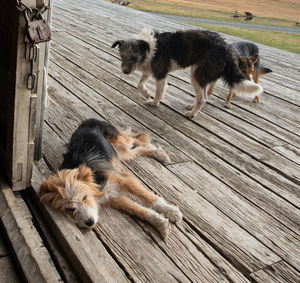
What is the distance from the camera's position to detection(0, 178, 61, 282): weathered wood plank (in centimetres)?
204

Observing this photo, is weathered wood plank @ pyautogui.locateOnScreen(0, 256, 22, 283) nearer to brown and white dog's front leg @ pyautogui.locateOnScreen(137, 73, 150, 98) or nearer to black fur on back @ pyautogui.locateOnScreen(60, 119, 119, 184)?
black fur on back @ pyautogui.locateOnScreen(60, 119, 119, 184)

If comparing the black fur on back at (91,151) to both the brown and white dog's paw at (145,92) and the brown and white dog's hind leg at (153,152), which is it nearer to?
the brown and white dog's hind leg at (153,152)

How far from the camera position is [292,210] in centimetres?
275

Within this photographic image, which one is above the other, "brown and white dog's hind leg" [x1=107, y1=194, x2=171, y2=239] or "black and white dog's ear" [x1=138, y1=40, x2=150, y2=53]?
"black and white dog's ear" [x1=138, y1=40, x2=150, y2=53]

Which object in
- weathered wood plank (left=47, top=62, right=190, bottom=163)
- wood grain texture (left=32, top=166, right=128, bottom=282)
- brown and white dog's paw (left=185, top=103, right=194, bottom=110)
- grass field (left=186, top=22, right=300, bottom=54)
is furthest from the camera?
grass field (left=186, top=22, right=300, bottom=54)

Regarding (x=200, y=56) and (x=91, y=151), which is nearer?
(x=91, y=151)

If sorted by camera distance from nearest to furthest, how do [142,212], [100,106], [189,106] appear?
[142,212] → [100,106] → [189,106]

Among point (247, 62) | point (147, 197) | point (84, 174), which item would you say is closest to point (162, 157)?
point (147, 197)

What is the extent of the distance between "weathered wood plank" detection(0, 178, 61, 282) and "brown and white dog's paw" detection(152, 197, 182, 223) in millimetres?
757

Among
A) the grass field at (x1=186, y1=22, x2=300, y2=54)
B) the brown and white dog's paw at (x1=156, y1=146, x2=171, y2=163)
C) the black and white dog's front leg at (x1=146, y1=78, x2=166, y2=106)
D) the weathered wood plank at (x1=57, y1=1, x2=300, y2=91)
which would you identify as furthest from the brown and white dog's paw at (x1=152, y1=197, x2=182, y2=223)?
the grass field at (x1=186, y1=22, x2=300, y2=54)

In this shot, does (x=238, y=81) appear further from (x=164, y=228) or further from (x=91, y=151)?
(x=164, y=228)

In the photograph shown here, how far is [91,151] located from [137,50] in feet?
A: 6.51

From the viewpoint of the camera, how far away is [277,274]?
212cm

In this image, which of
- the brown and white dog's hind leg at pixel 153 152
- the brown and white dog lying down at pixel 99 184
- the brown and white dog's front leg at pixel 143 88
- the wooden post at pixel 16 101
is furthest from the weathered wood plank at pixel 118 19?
the wooden post at pixel 16 101
